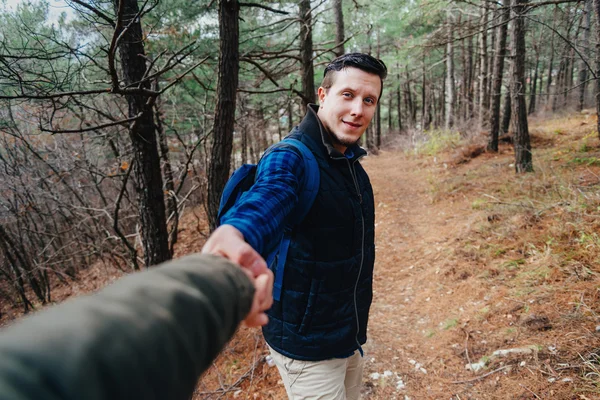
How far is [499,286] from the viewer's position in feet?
12.2

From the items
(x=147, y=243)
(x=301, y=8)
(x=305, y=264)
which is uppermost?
(x=301, y=8)

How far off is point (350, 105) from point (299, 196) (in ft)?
2.01

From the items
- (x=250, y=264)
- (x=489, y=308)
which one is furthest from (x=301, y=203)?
(x=489, y=308)

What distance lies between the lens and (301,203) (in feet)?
4.59

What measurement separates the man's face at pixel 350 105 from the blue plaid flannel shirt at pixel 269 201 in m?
0.36

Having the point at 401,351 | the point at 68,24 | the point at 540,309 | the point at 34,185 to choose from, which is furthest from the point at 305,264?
the point at 34,185

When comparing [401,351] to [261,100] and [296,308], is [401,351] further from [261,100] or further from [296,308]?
[261,100]

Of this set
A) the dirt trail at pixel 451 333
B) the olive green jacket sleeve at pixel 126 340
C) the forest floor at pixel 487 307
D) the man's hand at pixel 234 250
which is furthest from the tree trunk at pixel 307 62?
the olive green jacket sleeve at pixel 126 340

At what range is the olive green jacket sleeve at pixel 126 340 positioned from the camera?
1.11ft

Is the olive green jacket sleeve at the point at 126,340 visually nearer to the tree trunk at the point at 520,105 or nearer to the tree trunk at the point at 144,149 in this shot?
the tree trunk at the point at 144,149

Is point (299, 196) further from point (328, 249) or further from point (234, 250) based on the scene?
point (234, 250)

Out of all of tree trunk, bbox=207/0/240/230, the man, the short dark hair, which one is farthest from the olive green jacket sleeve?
tree trunk, bbox=207/0/240/230

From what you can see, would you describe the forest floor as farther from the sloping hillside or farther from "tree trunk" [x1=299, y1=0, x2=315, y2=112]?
"tree trunk" [x1=299, y1=0, x2=315, y2=112]

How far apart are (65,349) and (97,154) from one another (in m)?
9.79
